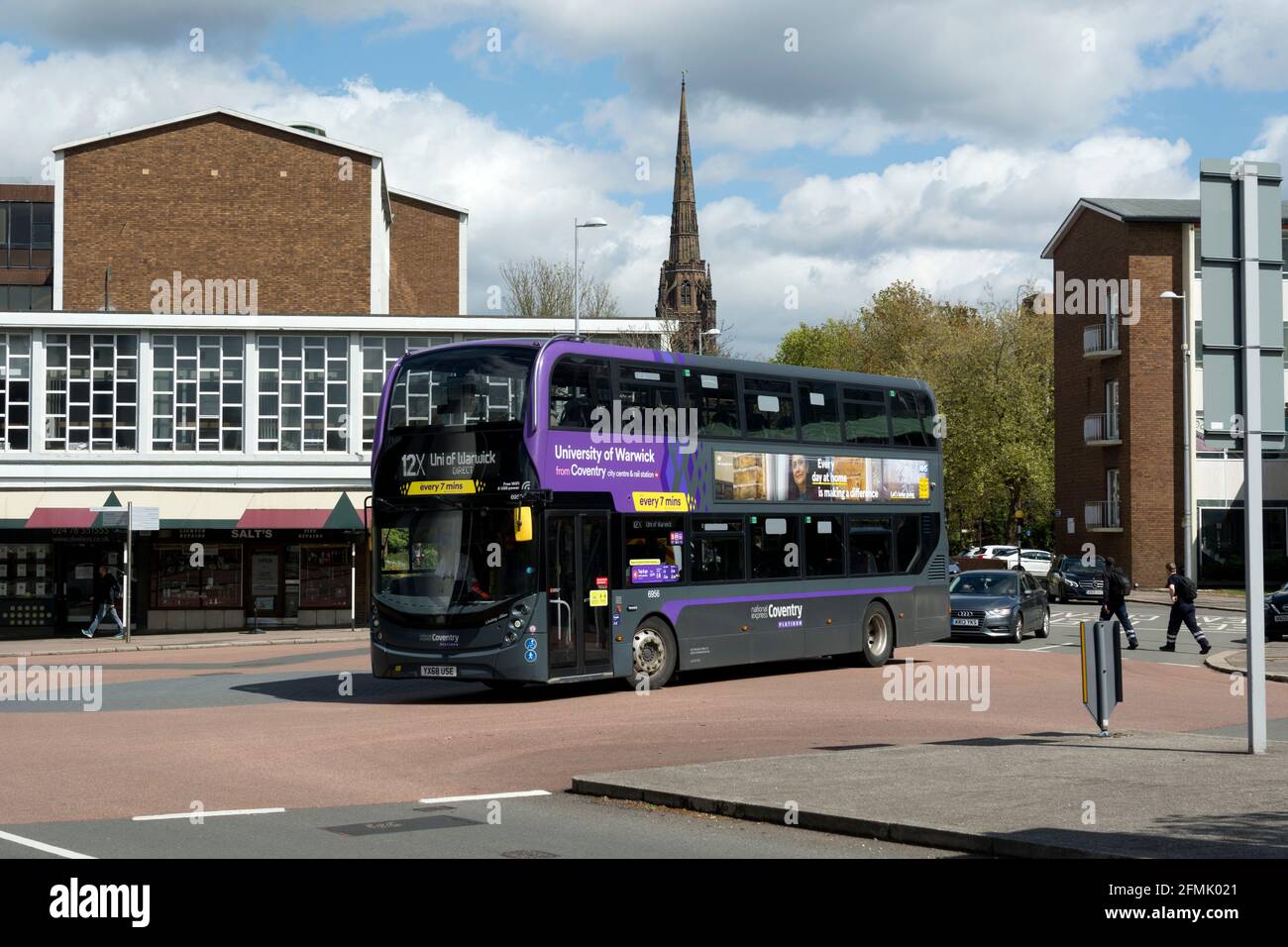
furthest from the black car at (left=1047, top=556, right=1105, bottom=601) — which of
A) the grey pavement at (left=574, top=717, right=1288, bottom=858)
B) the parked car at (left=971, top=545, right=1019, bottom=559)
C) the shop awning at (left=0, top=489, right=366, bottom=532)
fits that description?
the grey pavement at (left=574, top=717, right=1288, bottom=858)

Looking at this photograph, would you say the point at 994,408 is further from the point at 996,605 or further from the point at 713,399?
the point at 713,399

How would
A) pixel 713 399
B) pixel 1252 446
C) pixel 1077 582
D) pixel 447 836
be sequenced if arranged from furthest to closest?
pixel 1077 582 → pixel 713 399 → pixel 1252 446 → pixel 447 836

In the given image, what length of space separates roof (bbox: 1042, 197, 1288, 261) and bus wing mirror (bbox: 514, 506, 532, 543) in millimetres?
45474

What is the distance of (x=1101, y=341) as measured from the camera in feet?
205

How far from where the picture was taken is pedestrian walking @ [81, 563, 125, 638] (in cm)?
3625

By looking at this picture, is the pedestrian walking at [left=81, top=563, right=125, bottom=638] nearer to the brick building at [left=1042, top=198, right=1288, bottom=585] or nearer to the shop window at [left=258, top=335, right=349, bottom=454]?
the shop window at [left=258, top=335, right=349, bottom=454]

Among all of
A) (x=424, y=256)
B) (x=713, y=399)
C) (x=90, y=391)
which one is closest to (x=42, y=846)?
(x=713, y=399)

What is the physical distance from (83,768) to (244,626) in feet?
85.4

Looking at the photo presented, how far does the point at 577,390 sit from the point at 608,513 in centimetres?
176

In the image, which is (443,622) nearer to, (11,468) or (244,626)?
(244,626)

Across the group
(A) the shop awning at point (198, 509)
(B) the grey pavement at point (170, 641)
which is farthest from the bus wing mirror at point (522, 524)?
(A) the shop awning at point (198, 509)

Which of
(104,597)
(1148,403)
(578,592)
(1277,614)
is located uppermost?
(1148,403)

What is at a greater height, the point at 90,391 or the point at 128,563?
the point at 90,391
